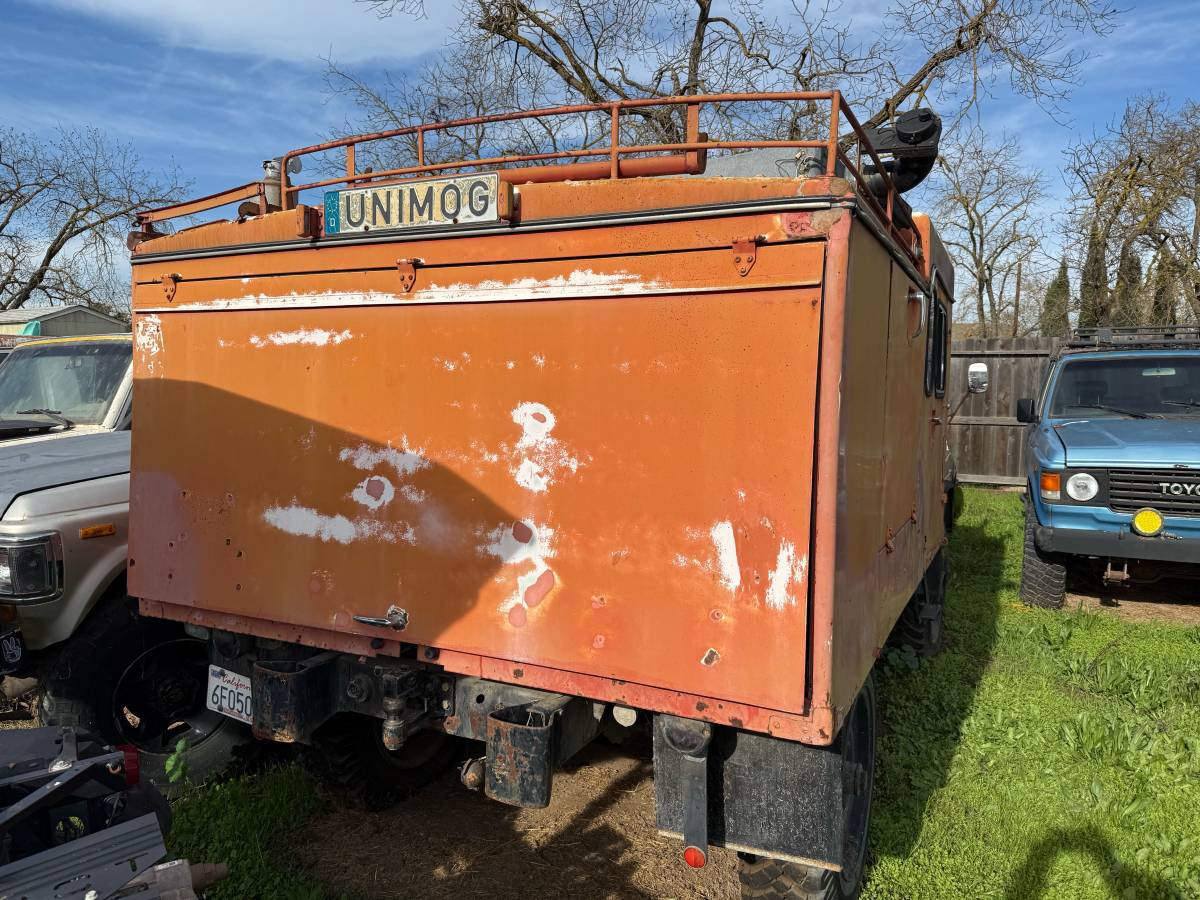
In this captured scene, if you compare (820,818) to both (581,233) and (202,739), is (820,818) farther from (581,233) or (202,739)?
(202,739)

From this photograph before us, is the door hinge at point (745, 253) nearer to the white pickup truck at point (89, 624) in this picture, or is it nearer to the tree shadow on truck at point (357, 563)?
the tree shadow on truck at point (357, 563)

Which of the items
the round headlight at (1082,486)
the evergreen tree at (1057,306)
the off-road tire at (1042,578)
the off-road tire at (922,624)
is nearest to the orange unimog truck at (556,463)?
the off-road tire at (922,624)

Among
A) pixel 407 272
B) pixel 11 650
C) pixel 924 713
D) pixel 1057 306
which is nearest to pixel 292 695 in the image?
pixel 407 272

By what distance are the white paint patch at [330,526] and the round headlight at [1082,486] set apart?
5687 mm

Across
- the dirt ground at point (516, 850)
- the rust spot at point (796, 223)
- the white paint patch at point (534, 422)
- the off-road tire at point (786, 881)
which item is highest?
the rust spot at point (796, 223)

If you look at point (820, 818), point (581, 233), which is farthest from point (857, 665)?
point (581, 233)

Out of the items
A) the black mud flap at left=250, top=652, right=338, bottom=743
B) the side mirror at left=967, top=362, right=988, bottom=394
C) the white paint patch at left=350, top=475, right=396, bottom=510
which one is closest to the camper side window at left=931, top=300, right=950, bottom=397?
the side mirror at left=967, top=362, right=988, bottom=394

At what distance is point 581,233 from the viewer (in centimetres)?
258

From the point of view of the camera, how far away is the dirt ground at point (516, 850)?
3.36 m

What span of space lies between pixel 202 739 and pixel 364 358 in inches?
104

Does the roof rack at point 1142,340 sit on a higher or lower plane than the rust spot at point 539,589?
higher

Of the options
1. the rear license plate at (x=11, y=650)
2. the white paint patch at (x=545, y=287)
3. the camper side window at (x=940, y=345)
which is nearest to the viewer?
the white paint patch at (x=545, y=287)

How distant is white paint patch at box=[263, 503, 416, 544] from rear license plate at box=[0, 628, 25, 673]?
1.80 meters

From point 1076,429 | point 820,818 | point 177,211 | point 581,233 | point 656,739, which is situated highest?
point 177,211
